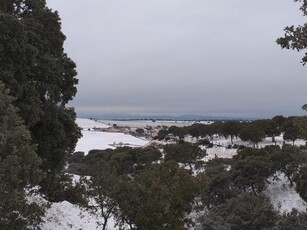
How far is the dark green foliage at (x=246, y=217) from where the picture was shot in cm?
2316

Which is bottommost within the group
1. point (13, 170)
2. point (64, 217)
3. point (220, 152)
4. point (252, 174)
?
point (220, 152)

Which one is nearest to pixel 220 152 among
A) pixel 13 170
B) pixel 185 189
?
pixel 185 189

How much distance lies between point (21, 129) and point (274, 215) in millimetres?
19195

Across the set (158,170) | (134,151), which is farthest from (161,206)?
(134,151)

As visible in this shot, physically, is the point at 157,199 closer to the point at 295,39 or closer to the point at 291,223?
the point at 295,39

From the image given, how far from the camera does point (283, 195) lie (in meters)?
36.3

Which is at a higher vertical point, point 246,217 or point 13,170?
point 13,170

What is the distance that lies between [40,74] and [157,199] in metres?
7.23

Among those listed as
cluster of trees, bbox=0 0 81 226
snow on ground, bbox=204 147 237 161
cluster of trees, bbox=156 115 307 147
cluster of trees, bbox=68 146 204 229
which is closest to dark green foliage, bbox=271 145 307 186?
cluster of trees, bbox=156 115 307 147

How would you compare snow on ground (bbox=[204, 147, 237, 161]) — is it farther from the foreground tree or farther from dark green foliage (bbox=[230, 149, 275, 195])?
dark green foliage (bbox=[230, 149, 275, 195])

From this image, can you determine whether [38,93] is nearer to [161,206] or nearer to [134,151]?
[161,206]

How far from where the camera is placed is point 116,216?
13602 millimetres

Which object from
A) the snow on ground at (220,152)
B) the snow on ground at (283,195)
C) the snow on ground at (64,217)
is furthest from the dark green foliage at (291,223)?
the snow on ground at (220,152)

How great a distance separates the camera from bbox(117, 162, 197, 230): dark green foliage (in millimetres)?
12508
